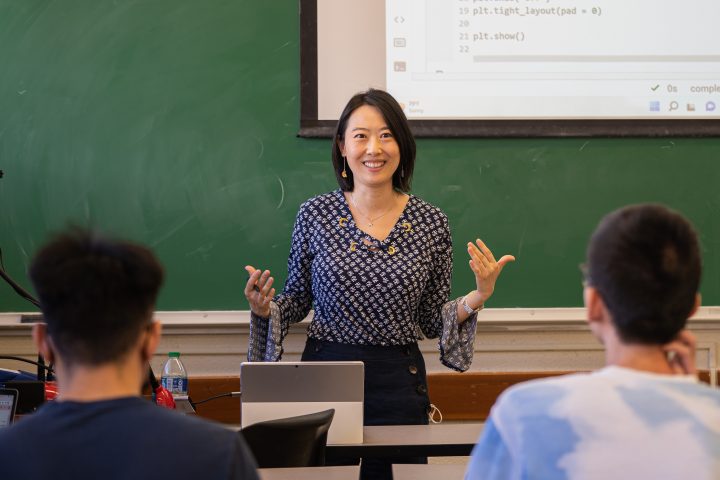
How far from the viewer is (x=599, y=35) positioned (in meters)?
3.55

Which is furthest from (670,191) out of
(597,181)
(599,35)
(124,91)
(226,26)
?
(124,91)

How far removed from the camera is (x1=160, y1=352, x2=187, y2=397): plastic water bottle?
321 centimetres

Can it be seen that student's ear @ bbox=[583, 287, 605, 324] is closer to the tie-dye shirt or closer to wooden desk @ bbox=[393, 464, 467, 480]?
the tie-dye shirt

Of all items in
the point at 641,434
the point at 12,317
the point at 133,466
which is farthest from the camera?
the point at 12,317

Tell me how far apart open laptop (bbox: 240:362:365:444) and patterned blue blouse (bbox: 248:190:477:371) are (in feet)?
1.51

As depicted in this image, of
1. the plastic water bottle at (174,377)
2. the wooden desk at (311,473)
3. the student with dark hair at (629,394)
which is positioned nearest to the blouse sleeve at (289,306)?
the plastic water bottle at (174,377)

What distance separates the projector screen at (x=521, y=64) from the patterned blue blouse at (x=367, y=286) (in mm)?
654

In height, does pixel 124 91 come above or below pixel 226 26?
below

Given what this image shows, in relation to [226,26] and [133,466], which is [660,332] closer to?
[133,466]

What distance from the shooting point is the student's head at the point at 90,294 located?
3.87 ft

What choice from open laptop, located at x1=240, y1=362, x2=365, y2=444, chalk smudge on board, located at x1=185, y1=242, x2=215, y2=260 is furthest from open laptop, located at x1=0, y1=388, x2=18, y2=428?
chalk smudge on board, located at x1=185, y1=242, x2=215, y2=260

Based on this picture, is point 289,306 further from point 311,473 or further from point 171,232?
point 311,473

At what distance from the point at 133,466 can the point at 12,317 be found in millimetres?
2583

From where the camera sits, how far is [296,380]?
237 centimetres
